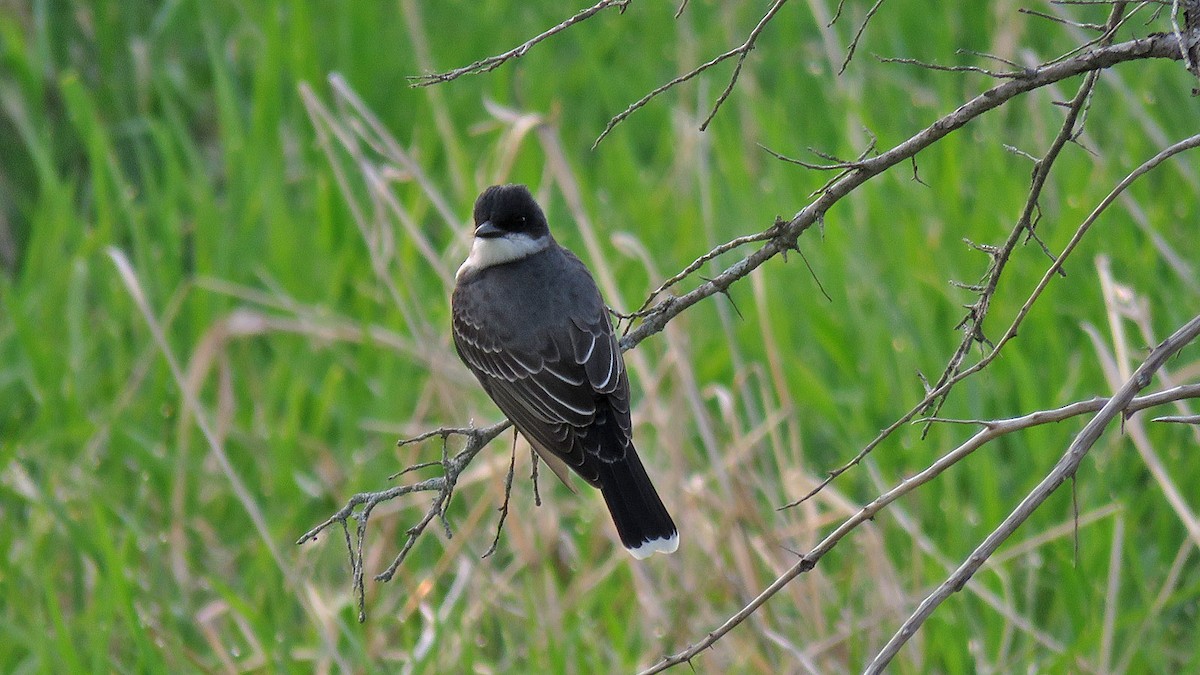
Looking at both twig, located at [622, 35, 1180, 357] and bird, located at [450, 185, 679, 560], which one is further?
bird, located at [450, 185, 679, 560]

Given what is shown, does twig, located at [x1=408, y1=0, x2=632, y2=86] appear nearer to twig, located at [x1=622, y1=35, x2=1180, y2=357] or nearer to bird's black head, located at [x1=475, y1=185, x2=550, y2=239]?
twig, located at [x1=622, y1=35, x2=1180, y2=357]

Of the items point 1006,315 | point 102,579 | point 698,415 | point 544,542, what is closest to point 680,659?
point 698,415

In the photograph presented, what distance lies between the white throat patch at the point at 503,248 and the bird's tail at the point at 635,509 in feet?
3.20

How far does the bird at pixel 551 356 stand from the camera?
11.8 ft

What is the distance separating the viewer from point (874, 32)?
300 inches

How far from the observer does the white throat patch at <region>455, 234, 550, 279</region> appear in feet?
14.4

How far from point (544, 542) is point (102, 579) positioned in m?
1.40

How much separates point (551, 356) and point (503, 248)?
0.52 m

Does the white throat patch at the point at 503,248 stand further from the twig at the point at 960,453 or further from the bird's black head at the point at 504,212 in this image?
the twig at the point at 960,453

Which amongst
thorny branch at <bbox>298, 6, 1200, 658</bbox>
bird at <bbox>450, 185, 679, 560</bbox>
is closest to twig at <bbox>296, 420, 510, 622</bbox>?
thorny branch at <bbox>298, 6, 1200, 658</bbox>

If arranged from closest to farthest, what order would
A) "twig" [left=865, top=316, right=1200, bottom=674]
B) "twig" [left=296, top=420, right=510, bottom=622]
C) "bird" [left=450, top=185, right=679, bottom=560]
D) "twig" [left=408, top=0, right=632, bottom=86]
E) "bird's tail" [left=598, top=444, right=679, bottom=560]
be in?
1. "twig" [left=865, top=316, right=1200, bottom=674]
2. "twig" [left=408, top=0, right=632, bottom=86]
3. "twig" [left=296, top=420, right=510, bottom=622]
4. "bird's tail" [left=598, top=444, right=679, bottom=560]
5. "bird" [left=450, top=185, right=679, bottom=560]

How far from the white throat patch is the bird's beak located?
3 centimetres

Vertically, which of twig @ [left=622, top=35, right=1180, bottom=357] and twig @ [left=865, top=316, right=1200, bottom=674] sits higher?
twig @ [left=622, top=35, right=1180, bottom=357]

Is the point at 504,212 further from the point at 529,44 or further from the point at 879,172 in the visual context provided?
the point at 879,172
